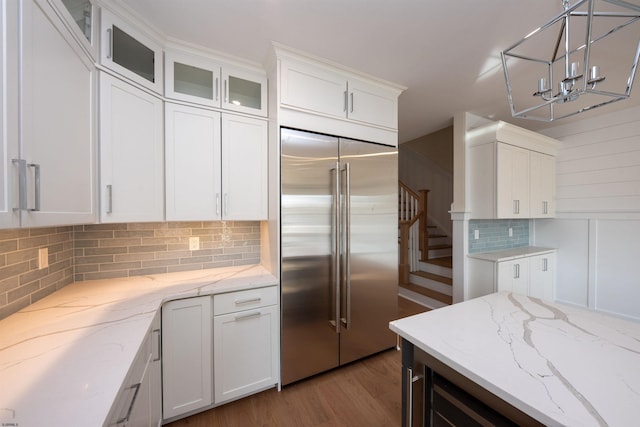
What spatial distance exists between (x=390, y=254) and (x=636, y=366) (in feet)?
4.99

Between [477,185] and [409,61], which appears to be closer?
[409,61]

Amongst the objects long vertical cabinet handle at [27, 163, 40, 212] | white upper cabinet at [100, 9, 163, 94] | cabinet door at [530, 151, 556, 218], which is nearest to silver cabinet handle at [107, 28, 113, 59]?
white upper cabinet at [100, 9, 163, 94]

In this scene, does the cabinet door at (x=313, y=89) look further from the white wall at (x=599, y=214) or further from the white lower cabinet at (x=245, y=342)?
the white wall at (x=599, y=214)

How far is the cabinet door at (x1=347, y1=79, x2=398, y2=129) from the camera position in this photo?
6.84ft

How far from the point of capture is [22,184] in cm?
82

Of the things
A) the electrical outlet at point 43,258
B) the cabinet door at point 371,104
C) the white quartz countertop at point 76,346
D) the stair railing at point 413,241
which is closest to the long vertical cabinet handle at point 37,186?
the white quartz countertop at point 76,346

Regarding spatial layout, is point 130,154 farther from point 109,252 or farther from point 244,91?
point 244,91

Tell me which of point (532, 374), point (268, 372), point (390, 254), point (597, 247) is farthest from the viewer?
point (597, 247)

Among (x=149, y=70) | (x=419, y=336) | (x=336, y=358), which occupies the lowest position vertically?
A: (x=336, y=358)

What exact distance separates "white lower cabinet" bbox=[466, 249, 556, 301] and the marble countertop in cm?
155

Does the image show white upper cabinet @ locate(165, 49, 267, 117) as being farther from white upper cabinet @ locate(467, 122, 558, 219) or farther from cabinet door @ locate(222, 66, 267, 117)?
white upper cabinet @ locate(467, 122, 558, 219)

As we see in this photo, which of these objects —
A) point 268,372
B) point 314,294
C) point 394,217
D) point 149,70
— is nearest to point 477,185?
point 394,217

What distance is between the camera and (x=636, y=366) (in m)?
0.78

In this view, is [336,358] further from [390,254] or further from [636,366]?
[636,366]
